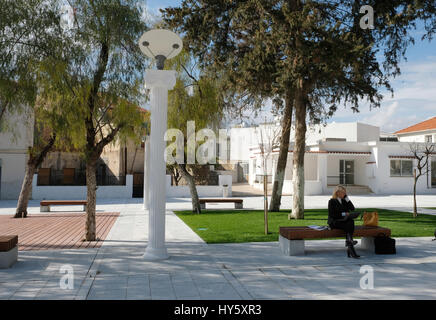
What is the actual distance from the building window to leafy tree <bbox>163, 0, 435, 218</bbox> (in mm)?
18940

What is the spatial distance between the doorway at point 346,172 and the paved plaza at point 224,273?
26094 mm

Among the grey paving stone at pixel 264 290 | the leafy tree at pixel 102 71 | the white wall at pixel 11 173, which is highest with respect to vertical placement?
the leafy tree at pixel 102 71

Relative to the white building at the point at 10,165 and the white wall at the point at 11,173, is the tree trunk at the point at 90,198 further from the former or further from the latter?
the white wall at the point at 11,173

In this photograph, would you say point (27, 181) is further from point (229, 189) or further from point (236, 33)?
point (229, 189)

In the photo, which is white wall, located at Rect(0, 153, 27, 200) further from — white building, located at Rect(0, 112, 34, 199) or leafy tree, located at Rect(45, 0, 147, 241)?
leafy tree, located at Rect(45, 0, 147, 241)

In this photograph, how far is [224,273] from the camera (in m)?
6.20

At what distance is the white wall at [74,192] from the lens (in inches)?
946

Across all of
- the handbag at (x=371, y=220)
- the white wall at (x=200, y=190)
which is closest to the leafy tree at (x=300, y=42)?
the handbag at (x=371, y=220)

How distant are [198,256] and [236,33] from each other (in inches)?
407

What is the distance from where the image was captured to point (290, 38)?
488 inches

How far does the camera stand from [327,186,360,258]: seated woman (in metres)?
7.40

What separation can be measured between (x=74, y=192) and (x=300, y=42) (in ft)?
59.4

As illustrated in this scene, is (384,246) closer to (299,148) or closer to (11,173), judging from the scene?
(299,148)

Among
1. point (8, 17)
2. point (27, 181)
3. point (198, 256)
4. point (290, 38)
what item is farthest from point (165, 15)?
point (198, 256)
